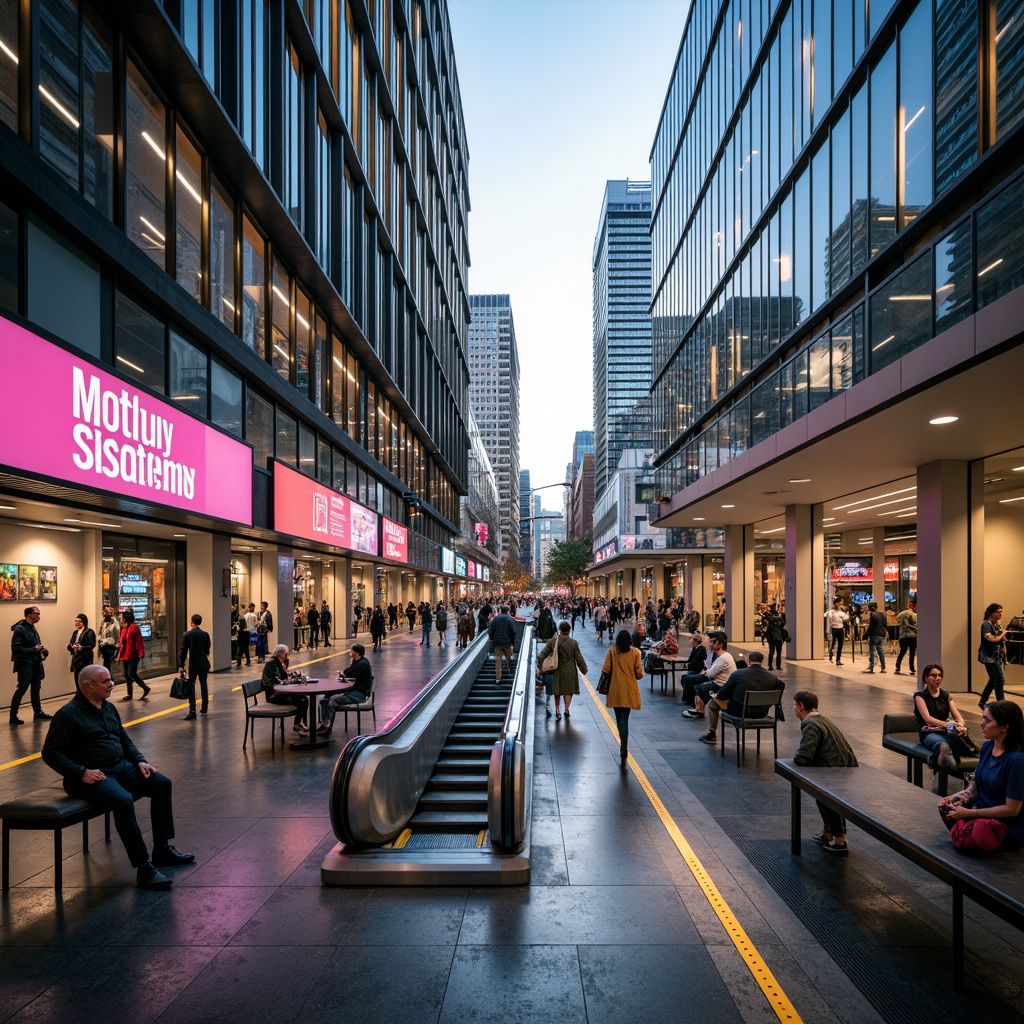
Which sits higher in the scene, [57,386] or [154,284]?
[154,284]

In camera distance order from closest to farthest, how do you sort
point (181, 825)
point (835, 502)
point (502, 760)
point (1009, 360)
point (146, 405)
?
1. point (502, 760)
2. point (181, 825)
3. point (1009, 360)
4. point (146, 405)
5. point (835, 502)

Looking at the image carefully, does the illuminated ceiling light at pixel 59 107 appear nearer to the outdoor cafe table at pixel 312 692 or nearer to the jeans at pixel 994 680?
the outdoor cafe table at pixel 312 692

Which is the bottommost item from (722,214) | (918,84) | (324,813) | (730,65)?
A: (324,813)

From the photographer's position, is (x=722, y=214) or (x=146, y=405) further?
(x=722, y=214)

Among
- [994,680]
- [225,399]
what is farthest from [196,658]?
[994,680]

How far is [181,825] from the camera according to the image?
6.91m

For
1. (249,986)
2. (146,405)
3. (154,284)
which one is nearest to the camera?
(249,986)

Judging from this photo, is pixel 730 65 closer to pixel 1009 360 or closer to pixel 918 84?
pixel 918 84

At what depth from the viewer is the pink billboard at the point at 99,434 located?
8211 mm

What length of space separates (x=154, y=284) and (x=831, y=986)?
14.0 metres

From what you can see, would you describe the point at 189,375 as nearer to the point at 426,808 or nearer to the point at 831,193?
the point at 426,808

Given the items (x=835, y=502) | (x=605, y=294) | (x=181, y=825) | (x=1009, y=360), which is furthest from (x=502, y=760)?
(x=605, y=294)

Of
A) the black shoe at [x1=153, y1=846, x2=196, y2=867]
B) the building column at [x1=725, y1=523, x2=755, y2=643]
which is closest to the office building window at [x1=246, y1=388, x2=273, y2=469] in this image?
the black shoe at [x1=153, y1=846, x2=196, y2=867]

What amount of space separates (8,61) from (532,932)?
12325mm
